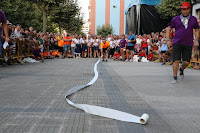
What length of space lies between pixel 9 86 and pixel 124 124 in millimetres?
3693

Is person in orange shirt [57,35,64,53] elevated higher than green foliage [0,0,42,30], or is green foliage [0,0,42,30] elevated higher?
green foliage [0,0,42,30]

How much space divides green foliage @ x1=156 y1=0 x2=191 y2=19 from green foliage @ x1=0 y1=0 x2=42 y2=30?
17291 millimetres

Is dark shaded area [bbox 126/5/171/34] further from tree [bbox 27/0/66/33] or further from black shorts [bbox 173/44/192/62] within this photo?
black shorts [bbox 173/44/192/62]

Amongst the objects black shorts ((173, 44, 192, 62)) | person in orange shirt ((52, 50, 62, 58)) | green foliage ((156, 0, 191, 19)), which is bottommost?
person in orange shirt ((52, 50, 62, 58))

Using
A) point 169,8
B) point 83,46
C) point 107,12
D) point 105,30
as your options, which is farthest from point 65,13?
point 107,12

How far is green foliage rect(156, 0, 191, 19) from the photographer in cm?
2416

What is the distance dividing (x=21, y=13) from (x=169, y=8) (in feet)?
77.0

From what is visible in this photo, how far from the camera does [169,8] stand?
87.0ft

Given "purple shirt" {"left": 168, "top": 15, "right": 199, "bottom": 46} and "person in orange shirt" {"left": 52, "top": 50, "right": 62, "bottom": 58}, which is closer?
"purple shirt" {"left": 168, "top": 15, "right": 199, "bottom": 46}

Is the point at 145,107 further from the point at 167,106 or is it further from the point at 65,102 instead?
the point at 65,102

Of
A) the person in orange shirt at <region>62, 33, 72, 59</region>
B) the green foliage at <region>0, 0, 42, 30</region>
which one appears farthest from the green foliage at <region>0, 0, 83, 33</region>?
the person in orange shirt at <region>62, 33, 72, 59</region>

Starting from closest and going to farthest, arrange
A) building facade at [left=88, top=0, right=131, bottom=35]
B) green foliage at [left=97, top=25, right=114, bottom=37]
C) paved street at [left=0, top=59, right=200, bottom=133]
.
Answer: paved street at [left=0, top=59, right=200, bottom=133], green foliage at [left=97, top=25, right=114, bottom=37], building facade at [left=88, top=0, right=131, bottom=35]

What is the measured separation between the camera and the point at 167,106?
14.8ft

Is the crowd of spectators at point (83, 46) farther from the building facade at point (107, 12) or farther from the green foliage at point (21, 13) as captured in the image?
the building facade at point (107, 12)
